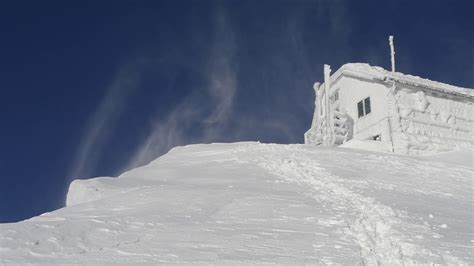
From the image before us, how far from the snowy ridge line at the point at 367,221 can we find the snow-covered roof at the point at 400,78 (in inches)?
434

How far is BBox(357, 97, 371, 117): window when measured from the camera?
24.3 metres

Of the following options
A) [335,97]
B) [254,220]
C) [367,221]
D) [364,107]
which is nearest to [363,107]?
[364,107]

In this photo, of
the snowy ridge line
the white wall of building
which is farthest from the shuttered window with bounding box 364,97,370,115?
the snowy ridge line

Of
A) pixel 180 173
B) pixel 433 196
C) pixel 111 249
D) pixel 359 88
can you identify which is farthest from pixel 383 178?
pixel 359 88

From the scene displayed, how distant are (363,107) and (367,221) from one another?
1785 centimetres

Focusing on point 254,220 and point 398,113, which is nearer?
point 254,220

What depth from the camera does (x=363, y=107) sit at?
80.9ft

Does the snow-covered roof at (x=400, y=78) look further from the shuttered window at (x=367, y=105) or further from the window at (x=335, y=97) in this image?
the window at (x=335, y=97)

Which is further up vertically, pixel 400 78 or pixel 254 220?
pixel 400 78

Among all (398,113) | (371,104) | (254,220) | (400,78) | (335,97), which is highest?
(335,97)

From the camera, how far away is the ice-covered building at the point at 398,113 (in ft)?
73.5

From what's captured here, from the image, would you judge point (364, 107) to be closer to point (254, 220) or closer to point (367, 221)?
point (367, 221)

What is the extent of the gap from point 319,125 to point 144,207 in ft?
65.3

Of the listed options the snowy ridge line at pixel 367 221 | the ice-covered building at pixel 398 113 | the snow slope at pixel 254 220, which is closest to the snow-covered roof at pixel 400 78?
the ice-covered building at pixel 398 113
